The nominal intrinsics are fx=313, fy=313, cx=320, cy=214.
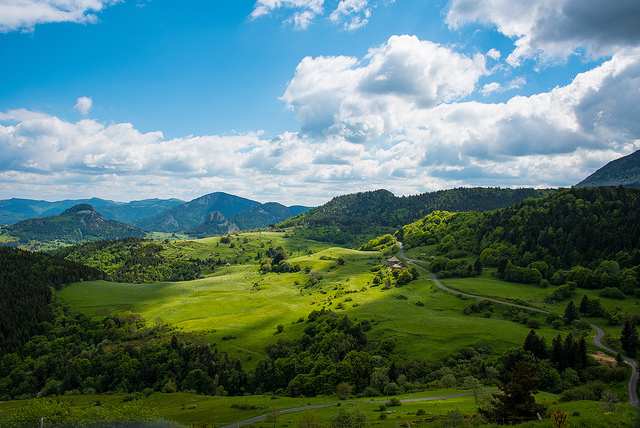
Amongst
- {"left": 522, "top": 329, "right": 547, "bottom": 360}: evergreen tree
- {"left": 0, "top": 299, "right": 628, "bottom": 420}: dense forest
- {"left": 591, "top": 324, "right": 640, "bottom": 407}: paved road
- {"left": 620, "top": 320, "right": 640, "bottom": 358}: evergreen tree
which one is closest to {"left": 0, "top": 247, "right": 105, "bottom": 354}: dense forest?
{"left": 0, "top": 299, "right": 628, "bottom": 420}: dense forest

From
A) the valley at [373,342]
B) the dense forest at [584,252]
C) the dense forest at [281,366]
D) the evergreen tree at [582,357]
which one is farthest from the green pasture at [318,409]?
the dense forest at [584,252]

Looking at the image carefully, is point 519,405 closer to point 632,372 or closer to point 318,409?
point 318,409

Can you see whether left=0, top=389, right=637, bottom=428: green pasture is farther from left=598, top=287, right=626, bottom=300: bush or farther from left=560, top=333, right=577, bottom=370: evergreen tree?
left=598, top=287, right=626, bottom=300: bush

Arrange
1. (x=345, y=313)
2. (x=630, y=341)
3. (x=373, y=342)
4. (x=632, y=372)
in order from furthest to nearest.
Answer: (x=345, y=313), (x=373, y=342), (x=630, y=341), (x=632, y=372)

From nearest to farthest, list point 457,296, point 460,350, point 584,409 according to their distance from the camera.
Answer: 1. point 584,409
2. point 460,350
3. point 457,296

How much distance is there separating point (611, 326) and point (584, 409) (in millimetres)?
74670

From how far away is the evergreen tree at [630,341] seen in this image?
77.6 metres

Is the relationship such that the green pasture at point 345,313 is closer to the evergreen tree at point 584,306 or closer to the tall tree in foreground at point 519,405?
the evergreen tree at point 584,306

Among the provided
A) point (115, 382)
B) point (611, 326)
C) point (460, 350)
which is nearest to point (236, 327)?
point (115, 382)

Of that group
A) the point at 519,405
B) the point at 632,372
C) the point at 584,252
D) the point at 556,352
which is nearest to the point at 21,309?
the point at 519,405

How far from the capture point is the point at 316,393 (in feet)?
272

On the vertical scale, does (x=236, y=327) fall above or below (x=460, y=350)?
below

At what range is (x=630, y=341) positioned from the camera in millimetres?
77875

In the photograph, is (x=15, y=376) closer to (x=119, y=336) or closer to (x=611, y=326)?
(x=119, y=336)
